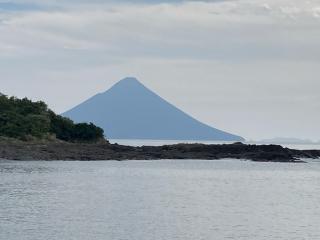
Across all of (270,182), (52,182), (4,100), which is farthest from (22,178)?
(4,100)

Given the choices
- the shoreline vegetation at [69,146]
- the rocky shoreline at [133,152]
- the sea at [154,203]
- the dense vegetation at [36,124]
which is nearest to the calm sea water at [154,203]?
the sea at [154,203]

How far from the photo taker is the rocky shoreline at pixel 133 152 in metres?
86.7

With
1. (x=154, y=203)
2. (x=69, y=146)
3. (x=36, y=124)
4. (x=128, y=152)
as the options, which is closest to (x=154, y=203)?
(x=154, y=203)

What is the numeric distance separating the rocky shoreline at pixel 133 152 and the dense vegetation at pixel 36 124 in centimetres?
308

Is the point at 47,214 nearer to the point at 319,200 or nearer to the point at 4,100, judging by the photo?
the point at 319,200

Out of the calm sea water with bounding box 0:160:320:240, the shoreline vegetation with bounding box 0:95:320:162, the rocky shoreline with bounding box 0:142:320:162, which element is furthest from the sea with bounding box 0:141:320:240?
the shoreline vegetation with bounding box 0:95:320:162

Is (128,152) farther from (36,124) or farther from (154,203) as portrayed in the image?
(154,203)

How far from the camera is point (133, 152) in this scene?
316ft

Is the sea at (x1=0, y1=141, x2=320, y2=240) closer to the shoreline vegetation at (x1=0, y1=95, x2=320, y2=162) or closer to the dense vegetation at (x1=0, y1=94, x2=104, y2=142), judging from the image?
the shoreline vegetation at (x1=0, y1=95, x2=320, y2=162)

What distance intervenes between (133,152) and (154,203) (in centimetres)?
5227

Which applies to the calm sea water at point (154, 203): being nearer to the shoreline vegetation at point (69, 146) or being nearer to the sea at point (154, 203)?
the sea at point (154, 203)

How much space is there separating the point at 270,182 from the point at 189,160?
107 feet

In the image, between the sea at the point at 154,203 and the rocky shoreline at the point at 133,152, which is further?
the rocky shoreline at the point at 133,152

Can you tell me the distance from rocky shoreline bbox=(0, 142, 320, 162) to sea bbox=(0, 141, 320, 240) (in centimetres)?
882
